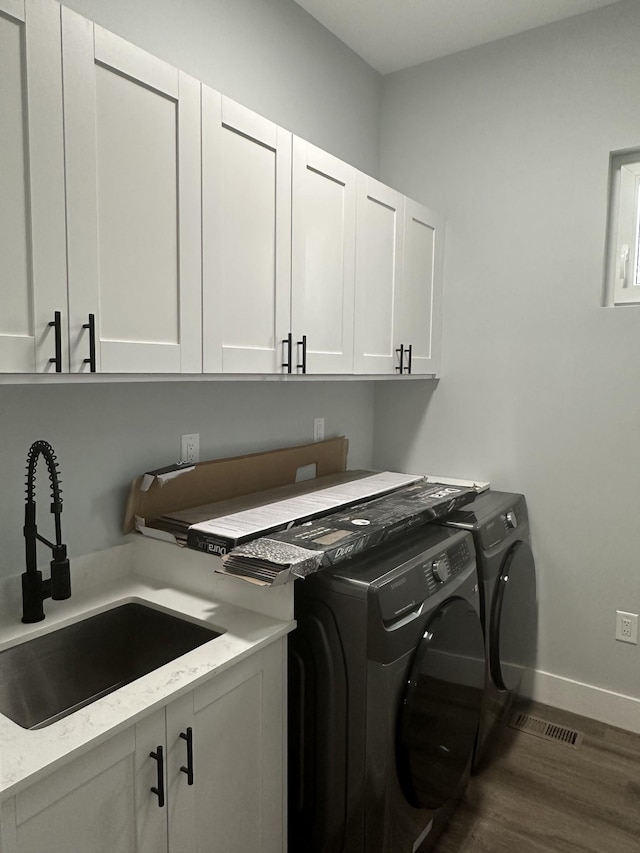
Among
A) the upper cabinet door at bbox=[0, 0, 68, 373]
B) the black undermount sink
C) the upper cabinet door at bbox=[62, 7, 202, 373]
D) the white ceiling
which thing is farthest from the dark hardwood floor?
the white ceiling

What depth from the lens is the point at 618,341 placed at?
2.38 m

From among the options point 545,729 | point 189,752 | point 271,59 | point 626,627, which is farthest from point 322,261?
point 545,729

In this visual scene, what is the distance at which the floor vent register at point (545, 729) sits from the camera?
2.36 meters

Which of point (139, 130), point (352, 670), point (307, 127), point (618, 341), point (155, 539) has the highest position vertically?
point (307, 127)

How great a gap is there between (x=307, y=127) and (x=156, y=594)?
191 centimetres

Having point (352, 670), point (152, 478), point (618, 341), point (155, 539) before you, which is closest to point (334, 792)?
point (352, 670)

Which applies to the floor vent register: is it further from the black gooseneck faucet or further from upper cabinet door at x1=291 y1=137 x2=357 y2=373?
the black gooseneck faucet

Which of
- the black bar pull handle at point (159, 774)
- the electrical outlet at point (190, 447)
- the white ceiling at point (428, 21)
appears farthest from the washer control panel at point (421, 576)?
the white ceiling at point (428, 21)

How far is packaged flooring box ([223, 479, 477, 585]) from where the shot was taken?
144 centimetres

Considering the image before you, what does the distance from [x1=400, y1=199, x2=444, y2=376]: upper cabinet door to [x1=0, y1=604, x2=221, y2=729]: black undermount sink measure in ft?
4.73

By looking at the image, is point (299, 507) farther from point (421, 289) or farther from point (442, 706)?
point (421, 289)

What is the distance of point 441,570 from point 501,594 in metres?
0.57

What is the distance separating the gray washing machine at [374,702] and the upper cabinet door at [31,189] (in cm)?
90

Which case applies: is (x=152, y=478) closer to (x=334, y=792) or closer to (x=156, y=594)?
(x=156, y=594)
